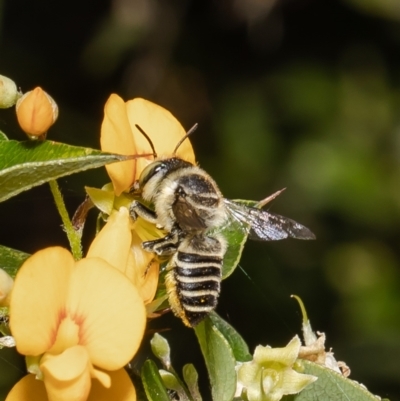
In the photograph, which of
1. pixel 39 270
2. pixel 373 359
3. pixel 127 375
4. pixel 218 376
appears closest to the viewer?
pixel 39 270

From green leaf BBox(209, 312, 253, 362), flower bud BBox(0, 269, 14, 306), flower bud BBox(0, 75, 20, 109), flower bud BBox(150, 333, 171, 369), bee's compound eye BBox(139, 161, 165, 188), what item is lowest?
flower bud BBox(150, 333, 171, 369)

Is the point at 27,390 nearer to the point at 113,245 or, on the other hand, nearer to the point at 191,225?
the point at 113,245

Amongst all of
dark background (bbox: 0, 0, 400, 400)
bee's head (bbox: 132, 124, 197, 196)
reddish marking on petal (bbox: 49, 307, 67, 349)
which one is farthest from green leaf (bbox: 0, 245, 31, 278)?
dark background (bbox: 0, 0, 400, 400)

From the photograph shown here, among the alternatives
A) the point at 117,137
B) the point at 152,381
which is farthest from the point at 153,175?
the point at 152,381

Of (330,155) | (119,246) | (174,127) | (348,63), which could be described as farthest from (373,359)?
(119,246)

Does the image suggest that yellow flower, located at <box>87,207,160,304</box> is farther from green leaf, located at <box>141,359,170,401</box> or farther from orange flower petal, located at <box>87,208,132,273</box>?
green leaf, located at <box>141,359,170,401</box>

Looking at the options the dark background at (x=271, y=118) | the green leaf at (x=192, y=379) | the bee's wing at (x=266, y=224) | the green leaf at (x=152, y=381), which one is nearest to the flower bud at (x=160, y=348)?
the green leaf at (x=192, y=379)

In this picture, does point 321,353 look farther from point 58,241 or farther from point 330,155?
point 58,241
